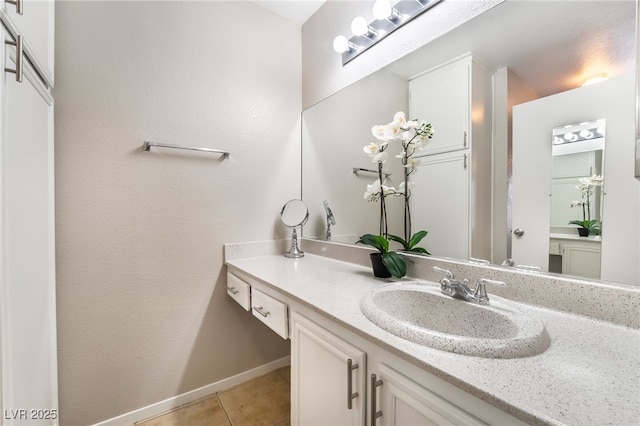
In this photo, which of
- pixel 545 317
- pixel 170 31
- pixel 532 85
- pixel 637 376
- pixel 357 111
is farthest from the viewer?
pixel 357 111

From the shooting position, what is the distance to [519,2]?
0.87m

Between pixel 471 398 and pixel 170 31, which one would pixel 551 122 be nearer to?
pixel 471 398

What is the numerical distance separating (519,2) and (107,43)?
173cm

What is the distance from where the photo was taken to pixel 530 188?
0.86m

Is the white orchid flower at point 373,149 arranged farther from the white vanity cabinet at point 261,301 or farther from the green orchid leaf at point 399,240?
the white vanity cabinet at point 261,301

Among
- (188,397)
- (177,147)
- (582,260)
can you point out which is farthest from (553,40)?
(188,397)

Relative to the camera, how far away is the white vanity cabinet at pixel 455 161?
967mm

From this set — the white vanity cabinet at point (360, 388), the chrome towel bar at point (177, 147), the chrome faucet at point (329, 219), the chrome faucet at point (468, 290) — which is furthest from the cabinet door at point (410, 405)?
the chrome towel bar at point (177, 147)

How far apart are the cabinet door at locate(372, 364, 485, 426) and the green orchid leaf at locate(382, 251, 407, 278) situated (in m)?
0.47

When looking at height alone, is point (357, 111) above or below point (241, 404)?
above

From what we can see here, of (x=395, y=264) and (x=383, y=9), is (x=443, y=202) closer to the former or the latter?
(x=395, y=264)

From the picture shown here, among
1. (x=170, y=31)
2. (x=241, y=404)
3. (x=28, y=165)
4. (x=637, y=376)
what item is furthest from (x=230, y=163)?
(x=637, y=376)

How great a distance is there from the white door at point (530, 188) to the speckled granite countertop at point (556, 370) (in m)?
0.19

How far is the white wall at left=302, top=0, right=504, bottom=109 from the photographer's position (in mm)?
1040
